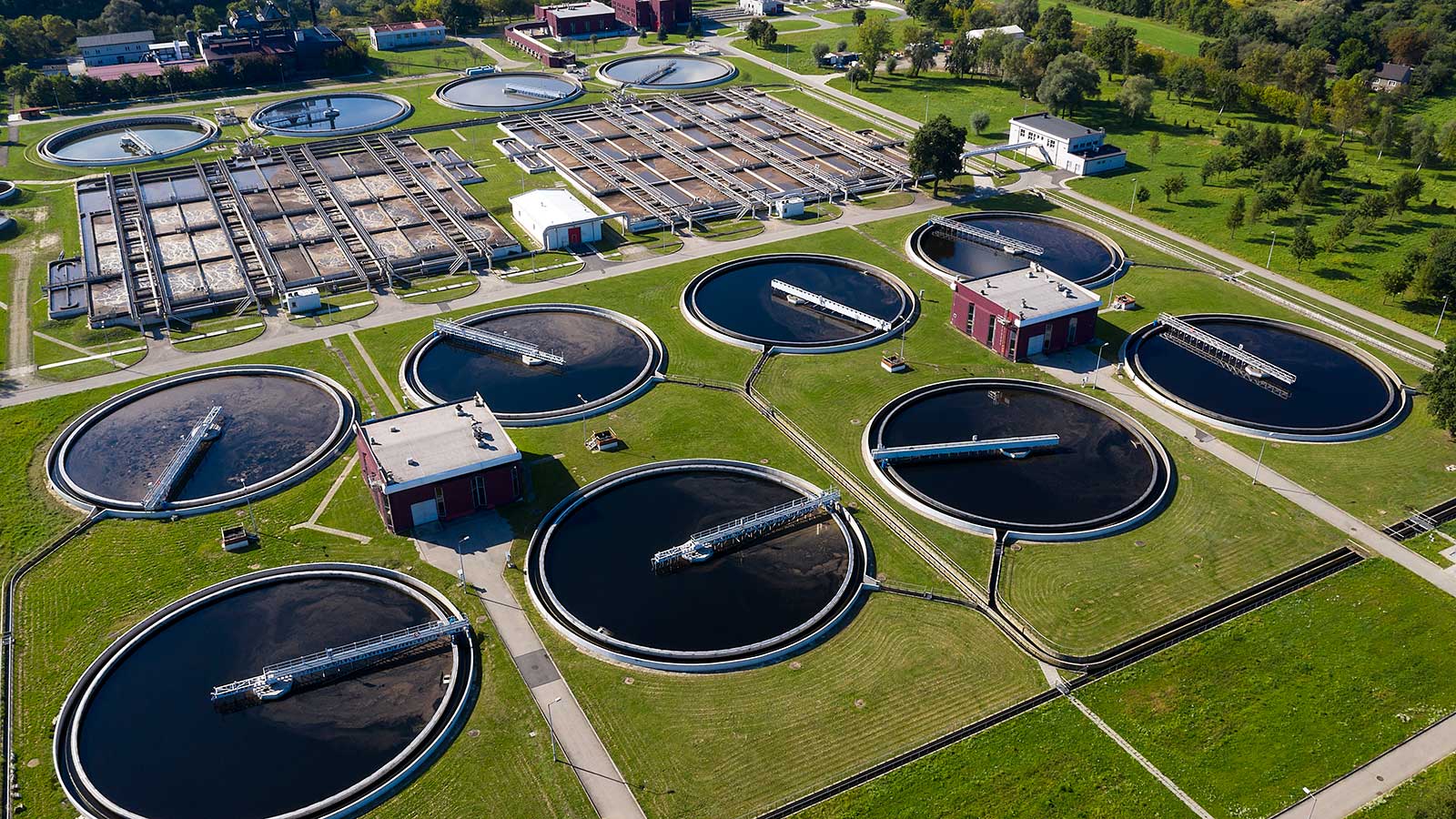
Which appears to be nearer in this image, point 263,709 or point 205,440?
point 263,709

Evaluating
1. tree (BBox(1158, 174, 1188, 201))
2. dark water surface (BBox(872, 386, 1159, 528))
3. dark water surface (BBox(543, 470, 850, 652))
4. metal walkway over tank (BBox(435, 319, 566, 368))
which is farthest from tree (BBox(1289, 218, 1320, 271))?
metal walkway over tank (BBox(435, 319, 566, 368))

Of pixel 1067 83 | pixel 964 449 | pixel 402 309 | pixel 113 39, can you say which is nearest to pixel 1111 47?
pixel 1067 83

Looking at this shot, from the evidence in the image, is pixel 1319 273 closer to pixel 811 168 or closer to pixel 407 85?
pixel 811 168

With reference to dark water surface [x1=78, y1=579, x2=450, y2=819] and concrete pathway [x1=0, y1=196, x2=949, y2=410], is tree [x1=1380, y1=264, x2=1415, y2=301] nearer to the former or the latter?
concrete pathway [x1=0, y1=196, x2=949, y2=410]

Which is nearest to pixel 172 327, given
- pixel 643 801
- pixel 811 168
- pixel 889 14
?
pixel 643 801

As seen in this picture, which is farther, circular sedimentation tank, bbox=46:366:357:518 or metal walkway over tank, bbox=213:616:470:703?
circular sedimentation tank, bbox=46:366:357:518

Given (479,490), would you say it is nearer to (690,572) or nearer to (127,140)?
(690,572)
